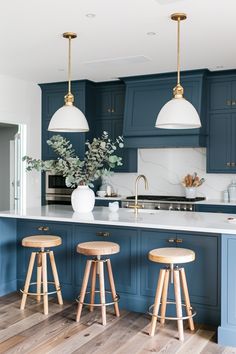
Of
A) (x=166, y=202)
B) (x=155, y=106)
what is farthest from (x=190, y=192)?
(x=155, y=106)

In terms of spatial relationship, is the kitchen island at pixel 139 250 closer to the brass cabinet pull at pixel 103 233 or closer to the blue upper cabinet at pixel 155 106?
the brass cabinet pull at pixel 103 233

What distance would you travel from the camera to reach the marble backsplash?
6.59 m

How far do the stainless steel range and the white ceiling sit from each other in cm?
176

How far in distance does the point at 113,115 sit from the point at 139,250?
3.33 metres

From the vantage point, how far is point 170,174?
22.6 feet

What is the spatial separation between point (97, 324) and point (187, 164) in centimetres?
350

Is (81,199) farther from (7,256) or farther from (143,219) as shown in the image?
(7,256)

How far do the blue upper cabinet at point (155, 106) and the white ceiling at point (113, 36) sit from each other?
0.24 m

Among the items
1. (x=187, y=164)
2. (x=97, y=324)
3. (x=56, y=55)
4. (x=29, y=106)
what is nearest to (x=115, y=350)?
(x=97, y=324)

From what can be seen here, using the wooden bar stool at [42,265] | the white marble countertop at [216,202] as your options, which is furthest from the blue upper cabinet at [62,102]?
the wooden bar stool at [42,265]

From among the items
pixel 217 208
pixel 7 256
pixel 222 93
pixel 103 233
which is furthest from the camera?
pixel 222 93

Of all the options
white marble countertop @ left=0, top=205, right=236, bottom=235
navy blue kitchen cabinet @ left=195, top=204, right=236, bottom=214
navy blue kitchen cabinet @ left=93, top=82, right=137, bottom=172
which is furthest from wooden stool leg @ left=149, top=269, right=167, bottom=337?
navy blue kitchen cabinet @ left=93, top=82, right=137, bottom=172

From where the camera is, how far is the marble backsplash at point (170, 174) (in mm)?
6586

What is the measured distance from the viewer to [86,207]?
4562 millimetres
